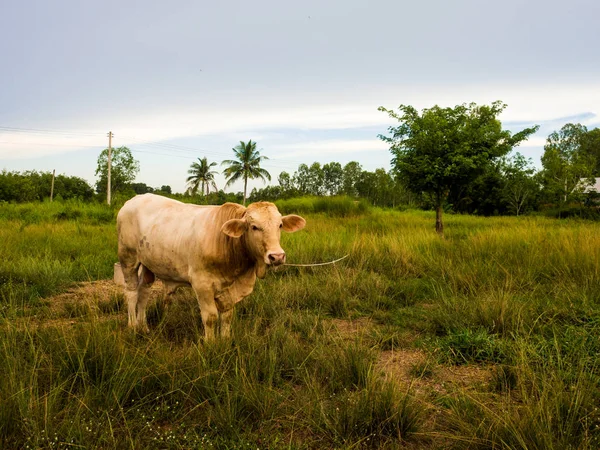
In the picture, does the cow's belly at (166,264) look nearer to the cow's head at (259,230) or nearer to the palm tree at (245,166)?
the cow's head at (259,230)

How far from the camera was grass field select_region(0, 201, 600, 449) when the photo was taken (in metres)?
2.47

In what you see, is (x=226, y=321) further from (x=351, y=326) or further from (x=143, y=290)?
(x=351, y=326)

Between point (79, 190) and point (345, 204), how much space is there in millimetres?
60589

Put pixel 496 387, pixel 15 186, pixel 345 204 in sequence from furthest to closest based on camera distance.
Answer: pixel 15 186
pixel 345 204
pixel 496 387

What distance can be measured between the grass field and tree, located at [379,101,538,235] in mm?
6478

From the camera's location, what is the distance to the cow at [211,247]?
3.72 meters

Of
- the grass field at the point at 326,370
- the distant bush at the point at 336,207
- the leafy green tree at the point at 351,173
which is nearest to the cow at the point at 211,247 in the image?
the grass field at the point at 326,370

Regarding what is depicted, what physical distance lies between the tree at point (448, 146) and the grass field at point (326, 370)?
21.3ft

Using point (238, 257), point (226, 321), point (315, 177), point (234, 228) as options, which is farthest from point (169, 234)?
point (315, 177)

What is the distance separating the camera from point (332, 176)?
93.6 m

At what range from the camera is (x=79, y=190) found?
2638 inches

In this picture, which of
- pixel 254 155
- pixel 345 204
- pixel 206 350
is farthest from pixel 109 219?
pixel 254 155

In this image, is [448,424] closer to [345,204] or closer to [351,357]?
[351,357]

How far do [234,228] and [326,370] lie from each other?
150 cm
